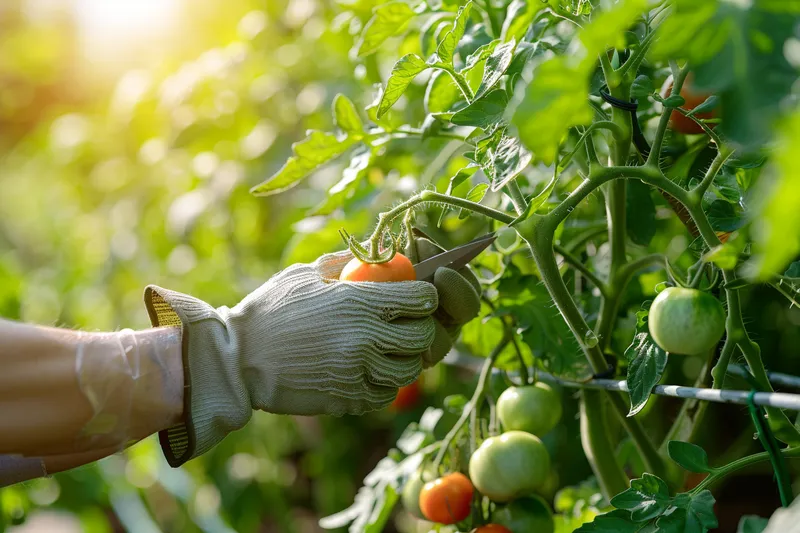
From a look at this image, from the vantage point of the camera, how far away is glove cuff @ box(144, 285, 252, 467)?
0.98m

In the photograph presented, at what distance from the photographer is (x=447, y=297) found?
1.03 m

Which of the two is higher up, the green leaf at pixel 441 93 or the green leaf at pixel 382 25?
the green leaf at pixel 382 25

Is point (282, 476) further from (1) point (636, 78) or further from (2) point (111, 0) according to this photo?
(1) point (636, 78)

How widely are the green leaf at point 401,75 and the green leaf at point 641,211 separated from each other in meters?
0.40

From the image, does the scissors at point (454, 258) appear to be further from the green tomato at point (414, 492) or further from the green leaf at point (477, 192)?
the green tomato at point (414, 492)

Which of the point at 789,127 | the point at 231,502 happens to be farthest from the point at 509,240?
the point at 231,502

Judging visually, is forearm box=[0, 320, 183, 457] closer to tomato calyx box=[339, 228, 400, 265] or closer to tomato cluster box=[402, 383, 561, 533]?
tomato calyx box=[339, 228, 400, 265]

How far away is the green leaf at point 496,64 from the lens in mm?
796

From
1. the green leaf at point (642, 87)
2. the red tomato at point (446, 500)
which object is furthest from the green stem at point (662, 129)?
the red tomato at point (446, 500)

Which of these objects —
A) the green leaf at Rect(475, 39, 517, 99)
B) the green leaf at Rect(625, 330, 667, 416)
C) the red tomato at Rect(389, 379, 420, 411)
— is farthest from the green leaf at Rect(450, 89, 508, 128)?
the red tomato at Rect(389, 379, 420, 411)

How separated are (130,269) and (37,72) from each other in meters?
1.27

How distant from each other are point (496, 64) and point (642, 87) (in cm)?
21

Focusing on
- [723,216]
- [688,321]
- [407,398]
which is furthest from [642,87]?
[407,398]

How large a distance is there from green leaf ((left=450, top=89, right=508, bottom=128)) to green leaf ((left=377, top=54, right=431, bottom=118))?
92 mm
